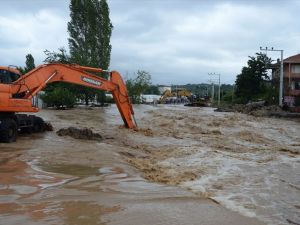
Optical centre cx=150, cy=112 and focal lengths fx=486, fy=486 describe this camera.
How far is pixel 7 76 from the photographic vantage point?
57.2ft

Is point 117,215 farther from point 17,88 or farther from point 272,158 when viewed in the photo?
point 17,88

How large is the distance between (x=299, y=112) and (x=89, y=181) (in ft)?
151

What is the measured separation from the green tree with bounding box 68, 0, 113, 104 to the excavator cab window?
4809 centimetres

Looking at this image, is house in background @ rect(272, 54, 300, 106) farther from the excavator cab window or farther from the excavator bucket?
the excavator cab window

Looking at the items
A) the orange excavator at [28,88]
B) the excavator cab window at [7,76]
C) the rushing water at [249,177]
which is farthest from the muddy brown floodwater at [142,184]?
the excavator cab window at [7,76]

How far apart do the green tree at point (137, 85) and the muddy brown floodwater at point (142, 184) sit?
232 feet

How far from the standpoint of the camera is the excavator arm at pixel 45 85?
16438 mm

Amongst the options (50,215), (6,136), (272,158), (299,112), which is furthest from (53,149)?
(299,112)

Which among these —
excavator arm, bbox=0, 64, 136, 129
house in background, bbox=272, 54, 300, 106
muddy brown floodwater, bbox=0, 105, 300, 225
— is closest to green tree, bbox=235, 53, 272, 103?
house in background, bbox=272, 54, 300, 106

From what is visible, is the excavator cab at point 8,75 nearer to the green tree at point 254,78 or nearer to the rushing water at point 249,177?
the rushing water at point 249,177

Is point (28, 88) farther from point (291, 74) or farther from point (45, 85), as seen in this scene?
point (291, 74)

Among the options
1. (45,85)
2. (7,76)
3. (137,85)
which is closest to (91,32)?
(137,85)

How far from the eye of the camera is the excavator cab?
56.3 ft

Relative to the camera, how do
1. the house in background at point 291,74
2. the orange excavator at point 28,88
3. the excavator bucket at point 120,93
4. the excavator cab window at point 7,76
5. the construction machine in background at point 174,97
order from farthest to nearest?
the construction machine in background at point 174,97
the house in background at point 291,74
the excavator bucket at point 120,93
the excavator cab window at point 7,76
the orange excavator at point 28,88
